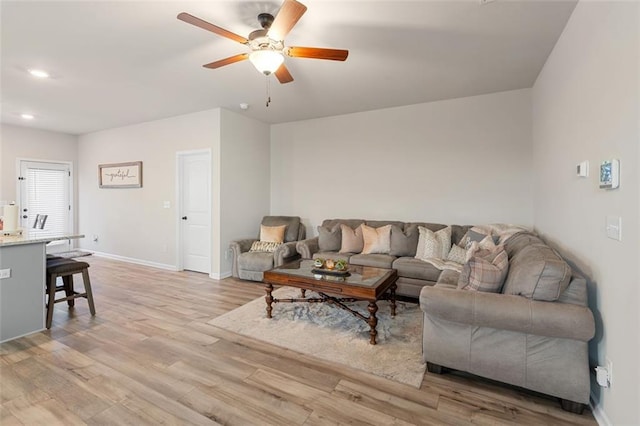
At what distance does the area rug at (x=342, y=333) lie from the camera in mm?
2361

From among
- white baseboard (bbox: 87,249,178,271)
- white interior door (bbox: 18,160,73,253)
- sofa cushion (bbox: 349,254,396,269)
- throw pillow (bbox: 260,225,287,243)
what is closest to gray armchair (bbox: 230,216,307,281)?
throw pillow (bbox: 260,225,287,243)

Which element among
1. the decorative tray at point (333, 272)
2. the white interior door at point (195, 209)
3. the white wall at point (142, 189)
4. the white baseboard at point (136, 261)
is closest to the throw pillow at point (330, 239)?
the decorative tray at point (333, 272)

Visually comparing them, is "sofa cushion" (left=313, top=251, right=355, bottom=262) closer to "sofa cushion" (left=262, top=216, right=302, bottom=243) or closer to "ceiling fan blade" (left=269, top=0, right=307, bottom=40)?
"sofa cushion" (left=262, top=216, right=302, bottom=243)

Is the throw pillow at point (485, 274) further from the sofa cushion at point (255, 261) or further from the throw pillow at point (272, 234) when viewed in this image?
the throw pillow at point (272, 234)

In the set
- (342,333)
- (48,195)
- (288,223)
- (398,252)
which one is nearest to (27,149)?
(48,195)

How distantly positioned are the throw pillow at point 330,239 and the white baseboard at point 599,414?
3.17m

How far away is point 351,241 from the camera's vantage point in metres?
4.48

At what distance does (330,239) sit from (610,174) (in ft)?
11.1

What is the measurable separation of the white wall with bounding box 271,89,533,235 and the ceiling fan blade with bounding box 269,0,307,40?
3017mm

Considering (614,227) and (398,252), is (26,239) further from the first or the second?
(614,227)

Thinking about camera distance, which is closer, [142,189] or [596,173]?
[596,173]

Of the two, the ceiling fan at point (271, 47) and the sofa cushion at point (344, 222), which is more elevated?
the ceiling fan at point (271, 47)

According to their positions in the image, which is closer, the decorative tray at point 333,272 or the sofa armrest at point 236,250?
the decorative tray at point 333,272

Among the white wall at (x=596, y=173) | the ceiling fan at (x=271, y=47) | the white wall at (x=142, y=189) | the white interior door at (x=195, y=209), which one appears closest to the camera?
the white wall at (x=596, y=173)
